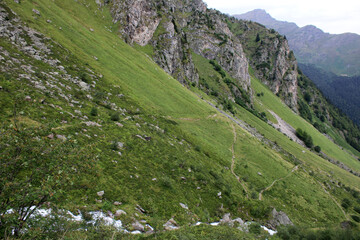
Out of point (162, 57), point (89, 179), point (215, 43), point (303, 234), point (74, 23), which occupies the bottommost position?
point (89, 179)

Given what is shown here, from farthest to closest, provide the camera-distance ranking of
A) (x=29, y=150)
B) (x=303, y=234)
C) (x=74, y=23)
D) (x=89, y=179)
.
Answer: (x=74, y=23), (x=303, y=234), (x=89, y=179), (x=29, y=150)

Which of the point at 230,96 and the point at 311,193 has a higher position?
the point at 230,96

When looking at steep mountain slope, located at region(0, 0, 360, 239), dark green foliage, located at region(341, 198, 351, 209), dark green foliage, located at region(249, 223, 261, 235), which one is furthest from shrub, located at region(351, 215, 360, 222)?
dark green foliage, located at region(249, 223, 261, 235)

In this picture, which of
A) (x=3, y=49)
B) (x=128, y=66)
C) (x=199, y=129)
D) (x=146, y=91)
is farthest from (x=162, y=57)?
(x=3, y=49)

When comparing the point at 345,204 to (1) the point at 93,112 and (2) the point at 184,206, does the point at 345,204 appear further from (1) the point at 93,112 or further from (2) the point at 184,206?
(1) the point at 93,112

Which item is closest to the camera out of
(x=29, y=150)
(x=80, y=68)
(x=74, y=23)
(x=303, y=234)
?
(x=29, y=150)

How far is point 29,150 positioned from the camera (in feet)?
27.6

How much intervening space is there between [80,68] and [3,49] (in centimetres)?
1206

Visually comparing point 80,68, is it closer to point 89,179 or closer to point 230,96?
point 89,179

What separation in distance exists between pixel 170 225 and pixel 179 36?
357 ft

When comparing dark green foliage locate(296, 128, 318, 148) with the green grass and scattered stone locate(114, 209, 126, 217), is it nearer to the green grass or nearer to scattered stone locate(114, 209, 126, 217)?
the green grass

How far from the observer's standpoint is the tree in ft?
22.4

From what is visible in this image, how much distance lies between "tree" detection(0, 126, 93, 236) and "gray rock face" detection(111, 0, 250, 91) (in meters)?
81.5

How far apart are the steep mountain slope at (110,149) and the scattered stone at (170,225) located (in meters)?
0.24
